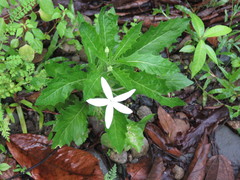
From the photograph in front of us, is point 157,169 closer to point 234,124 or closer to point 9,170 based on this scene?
point 234,124

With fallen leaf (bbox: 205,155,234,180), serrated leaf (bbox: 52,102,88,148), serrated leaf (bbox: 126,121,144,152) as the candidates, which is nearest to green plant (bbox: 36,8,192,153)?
serrated leaf (bbox: 52,102,88,148)

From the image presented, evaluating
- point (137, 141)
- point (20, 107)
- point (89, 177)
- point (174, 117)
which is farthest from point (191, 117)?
A: point (20, 107)

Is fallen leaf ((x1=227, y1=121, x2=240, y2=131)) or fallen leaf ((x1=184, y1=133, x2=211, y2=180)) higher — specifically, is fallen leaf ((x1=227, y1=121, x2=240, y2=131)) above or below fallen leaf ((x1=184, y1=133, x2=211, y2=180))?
above

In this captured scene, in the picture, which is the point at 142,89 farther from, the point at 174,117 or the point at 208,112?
the point at 208,112

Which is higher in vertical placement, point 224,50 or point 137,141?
point 224,50

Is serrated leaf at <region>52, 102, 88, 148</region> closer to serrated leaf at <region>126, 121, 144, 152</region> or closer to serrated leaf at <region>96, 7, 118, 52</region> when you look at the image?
serrated leaf at <region>126, 121, 144, 152</region>

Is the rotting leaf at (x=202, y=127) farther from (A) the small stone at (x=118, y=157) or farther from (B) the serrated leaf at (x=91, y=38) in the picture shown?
(B) the serrated leaf at (x=91, y=38)

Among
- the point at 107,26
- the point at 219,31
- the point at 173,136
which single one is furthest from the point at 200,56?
the point at 107,26
